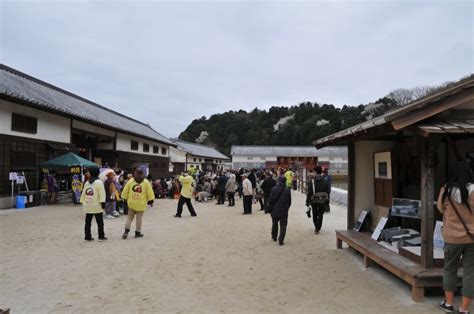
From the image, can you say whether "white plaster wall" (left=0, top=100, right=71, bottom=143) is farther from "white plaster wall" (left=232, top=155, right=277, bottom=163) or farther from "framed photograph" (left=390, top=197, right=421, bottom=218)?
"white plaster wall" (left=232, top=155, right=277, bottom=163)

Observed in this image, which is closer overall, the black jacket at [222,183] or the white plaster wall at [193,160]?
the black jacket at [222,183]

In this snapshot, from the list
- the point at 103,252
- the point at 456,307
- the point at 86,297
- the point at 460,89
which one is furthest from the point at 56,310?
the point at 460,89

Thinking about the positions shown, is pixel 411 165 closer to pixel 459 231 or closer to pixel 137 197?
pixel 459 231

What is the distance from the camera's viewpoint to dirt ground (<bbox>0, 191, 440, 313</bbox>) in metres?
4.21

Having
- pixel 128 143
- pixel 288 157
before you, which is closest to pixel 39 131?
pixel 128 143

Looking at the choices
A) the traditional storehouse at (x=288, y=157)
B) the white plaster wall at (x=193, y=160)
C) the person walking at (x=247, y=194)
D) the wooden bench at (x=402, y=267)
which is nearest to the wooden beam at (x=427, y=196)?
the wooden bench at (x=402, y=267)

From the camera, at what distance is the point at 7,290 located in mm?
4645

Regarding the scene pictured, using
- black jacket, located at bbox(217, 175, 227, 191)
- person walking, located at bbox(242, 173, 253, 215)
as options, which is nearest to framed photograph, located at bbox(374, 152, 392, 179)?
person walking, located at bbox(242, 173, 253, 215)

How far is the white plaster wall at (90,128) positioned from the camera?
58.2 feet

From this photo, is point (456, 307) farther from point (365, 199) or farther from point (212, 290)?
point (365, 199)

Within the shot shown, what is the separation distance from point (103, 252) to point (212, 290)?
9.97 feet

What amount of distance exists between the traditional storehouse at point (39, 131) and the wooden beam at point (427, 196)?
12888 mm

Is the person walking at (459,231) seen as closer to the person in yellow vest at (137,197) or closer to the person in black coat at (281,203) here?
the person in black coat at (281,203)

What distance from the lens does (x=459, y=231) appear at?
12.4ft
